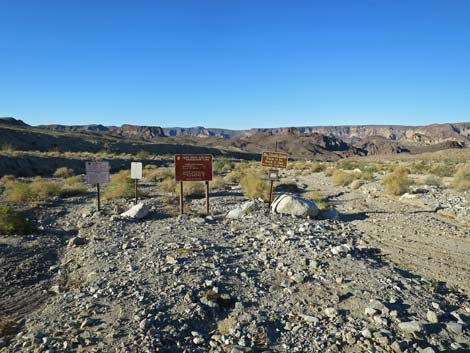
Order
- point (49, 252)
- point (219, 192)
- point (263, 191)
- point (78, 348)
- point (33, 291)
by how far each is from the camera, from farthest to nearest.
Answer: point (219, 192) → point (263, 191) → point (49, 252) → point (33, 291) → point (78, 348)

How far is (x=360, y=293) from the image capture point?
6.22 m

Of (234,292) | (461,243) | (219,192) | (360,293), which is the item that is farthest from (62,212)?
(461,243)

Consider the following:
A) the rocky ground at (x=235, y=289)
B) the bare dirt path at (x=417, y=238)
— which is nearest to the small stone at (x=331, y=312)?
the rocky ground at (x=235, y=289)

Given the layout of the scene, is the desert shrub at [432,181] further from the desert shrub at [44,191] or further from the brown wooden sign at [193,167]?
the desert shrub at [44,191]

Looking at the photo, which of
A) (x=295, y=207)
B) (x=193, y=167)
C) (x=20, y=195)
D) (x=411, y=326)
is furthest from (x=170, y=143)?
(x=411, y=326)

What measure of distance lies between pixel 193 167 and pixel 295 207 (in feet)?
12.5

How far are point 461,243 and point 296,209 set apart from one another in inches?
195

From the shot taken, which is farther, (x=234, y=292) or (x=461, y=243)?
(x=461, y=243)

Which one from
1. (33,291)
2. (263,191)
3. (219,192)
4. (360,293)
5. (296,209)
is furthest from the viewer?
(219,192)

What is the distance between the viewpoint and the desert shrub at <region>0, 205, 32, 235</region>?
1045 cm

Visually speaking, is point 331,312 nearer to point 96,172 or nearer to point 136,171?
point 96,172

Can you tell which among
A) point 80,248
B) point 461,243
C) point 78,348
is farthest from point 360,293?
point 80,248

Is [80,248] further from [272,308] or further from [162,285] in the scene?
[272,308]

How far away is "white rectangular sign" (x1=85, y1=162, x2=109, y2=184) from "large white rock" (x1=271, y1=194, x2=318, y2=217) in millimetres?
6121
